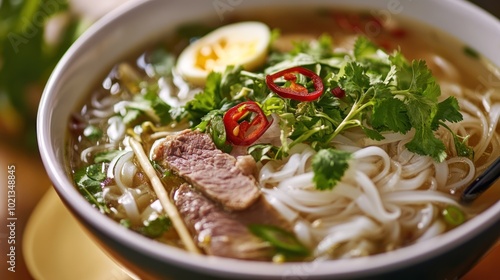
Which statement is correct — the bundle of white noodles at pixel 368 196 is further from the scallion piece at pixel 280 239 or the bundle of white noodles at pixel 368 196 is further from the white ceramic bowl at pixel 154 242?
the white ceramic bowl at pixel 154 242

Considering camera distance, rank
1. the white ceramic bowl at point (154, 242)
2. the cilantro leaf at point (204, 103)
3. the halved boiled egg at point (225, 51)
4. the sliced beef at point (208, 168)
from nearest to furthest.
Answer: the white ceramic bowl at point (154, 242), the sliced beef at point (208, 168), the cilantro leaf at point (204, 103), the halved boiled egg at point (225, 51)

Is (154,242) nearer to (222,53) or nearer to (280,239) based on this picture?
(280,239)

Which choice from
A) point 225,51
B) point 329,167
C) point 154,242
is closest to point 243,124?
point 329,167

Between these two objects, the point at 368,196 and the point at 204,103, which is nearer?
the point at 368,196

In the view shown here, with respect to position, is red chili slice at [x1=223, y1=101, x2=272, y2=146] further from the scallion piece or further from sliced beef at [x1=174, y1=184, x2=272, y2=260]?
the scallion piece

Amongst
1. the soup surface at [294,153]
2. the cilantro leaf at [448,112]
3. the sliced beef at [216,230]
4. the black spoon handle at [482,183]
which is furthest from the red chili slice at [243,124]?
the black spoon handle at [482,183]

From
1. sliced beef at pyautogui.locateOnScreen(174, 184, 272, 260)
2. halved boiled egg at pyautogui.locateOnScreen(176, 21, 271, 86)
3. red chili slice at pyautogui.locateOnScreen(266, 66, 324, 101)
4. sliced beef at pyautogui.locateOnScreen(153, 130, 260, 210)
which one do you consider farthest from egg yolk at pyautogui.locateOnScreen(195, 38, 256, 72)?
sliced beef at pyautogui.locateOnScreen(174, 184, 272, 260)
